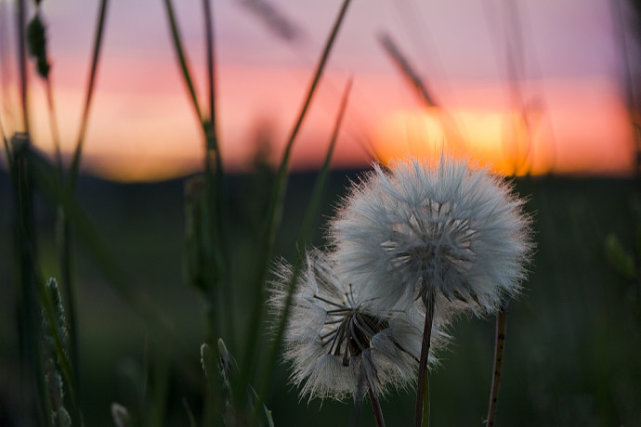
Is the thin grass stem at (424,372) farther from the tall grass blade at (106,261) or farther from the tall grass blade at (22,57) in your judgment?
the tall grass blade at (22,57)

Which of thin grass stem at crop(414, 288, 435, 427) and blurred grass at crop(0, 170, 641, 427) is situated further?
blurred grass at crop(0, 170, 641, 427)

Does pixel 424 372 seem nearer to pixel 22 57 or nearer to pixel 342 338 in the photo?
pixel 342 338

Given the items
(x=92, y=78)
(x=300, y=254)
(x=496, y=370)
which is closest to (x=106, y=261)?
(x=300, y=254)

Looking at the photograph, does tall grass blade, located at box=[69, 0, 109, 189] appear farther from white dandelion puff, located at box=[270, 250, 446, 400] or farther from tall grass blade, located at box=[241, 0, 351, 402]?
white dandelion puff, located at box=[270, 250, 446, 400]

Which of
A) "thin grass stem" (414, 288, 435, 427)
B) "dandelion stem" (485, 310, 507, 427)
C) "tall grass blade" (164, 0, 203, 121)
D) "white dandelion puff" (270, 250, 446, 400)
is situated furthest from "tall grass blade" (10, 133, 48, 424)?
"dandelion stem" (485, 310, 507, 427)

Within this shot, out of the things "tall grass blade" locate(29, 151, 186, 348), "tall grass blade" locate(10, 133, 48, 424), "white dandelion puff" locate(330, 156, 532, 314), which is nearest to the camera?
"tall grass blade" locate(29, 151, 186, 348)
